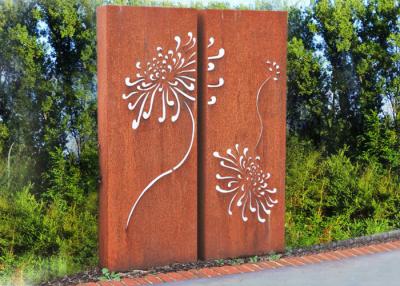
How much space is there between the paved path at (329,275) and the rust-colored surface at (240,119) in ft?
2.07

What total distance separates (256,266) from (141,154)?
151cm

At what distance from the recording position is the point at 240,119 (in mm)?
7422

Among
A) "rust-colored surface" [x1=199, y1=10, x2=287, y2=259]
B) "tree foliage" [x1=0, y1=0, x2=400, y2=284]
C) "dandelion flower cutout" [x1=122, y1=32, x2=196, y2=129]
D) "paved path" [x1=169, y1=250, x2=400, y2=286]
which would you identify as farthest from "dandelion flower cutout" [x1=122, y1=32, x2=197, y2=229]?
"tree foliage" [x1=0, y1=0, x2=400, y2=284]

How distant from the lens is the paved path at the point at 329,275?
6.62 metres

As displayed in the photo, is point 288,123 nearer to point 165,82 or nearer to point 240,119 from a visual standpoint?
point 240,119

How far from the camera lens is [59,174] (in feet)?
28.6

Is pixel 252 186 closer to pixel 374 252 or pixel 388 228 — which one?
pixel 374 252

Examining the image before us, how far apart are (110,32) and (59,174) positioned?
2.52 metres

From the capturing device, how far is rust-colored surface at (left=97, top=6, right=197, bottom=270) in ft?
22.2

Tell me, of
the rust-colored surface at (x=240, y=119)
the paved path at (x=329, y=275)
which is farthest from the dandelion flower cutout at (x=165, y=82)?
the paved path at (x=329, y=275)

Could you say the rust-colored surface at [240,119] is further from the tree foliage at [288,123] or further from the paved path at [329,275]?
the tree foliage at [288,123]

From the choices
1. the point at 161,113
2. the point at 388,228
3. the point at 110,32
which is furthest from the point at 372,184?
the point at 110,32

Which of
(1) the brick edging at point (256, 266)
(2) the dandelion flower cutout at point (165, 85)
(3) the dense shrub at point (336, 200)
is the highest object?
(2) the dandelion flower cutout at point (165, 85)

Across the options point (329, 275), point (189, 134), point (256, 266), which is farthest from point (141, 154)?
point (329, 275)
